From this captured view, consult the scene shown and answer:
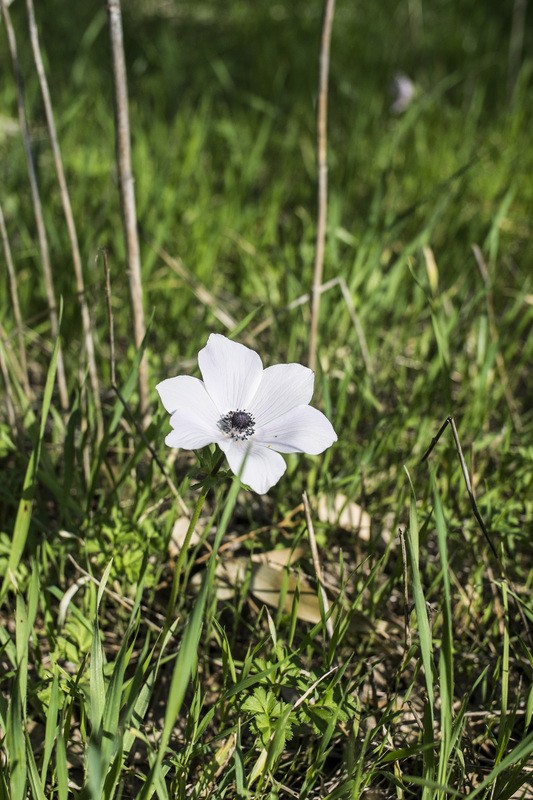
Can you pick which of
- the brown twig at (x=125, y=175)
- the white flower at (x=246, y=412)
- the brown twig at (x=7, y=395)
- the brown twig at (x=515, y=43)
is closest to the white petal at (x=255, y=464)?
the white flower at (x=246, y=412)

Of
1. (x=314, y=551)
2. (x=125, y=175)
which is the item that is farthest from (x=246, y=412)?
(x=125, y=175)

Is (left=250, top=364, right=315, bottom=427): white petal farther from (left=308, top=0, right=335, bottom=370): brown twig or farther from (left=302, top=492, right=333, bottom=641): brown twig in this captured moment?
(left=308, top=0, right=335, bottom=370): brown twig

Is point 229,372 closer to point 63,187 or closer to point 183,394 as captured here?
point 183,394

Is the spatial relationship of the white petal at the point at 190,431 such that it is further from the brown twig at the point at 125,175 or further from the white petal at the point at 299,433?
the brown twig at the point at 125,175

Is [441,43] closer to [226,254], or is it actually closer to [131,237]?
[226,254]

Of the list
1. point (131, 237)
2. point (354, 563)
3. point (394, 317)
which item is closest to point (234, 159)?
point (394, 317)

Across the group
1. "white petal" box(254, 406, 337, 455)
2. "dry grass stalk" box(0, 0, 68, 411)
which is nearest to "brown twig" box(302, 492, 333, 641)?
"white petal" box(254, 406, 337, 455)
